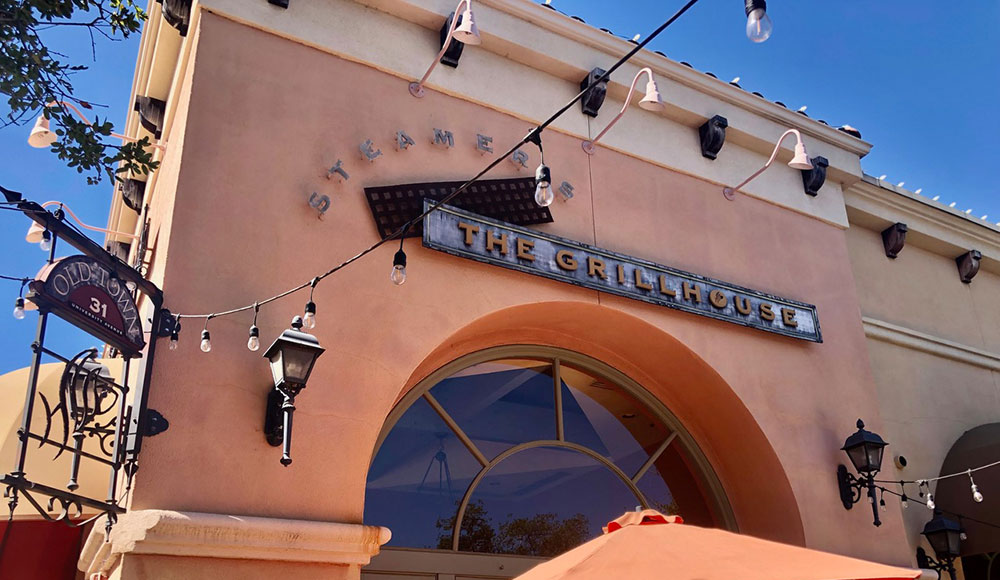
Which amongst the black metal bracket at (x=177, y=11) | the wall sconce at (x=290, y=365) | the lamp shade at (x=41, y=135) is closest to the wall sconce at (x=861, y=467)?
the wall sconce at (x=290, y=365)

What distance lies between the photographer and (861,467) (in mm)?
7215

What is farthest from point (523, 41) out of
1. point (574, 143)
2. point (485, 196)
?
point (485, 196)

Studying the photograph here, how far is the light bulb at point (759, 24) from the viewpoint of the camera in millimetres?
3143

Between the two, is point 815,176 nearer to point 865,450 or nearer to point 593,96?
point 593,96

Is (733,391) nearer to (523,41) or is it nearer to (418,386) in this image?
(418,386)

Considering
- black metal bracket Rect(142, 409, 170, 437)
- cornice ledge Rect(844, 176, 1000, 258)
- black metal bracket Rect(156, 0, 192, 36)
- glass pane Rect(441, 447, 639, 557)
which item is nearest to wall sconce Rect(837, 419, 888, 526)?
glass pane Rect(441, 447, 639, 557)

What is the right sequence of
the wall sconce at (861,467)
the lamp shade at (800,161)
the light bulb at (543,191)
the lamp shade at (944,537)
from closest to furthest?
the light bulb at (543,191), the lamp shade at (800,161), the wall sconce at (861,467), the lamp shade at (944,537)

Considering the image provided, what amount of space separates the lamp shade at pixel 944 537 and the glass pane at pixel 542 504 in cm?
280

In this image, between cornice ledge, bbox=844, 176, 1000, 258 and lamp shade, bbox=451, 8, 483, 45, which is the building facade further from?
lamp shade, bbox=451, 8, 483, 45

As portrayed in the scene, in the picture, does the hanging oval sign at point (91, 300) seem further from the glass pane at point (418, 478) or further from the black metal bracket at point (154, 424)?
the glass pane at point (418, 478)

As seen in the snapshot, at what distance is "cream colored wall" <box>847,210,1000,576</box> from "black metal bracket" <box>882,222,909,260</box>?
70 millimetres

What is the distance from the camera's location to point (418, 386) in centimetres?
647

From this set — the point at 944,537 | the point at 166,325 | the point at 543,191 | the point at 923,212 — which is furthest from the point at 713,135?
the point at 166,325

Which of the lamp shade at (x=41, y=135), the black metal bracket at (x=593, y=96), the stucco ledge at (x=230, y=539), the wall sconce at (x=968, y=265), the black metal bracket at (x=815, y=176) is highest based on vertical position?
the black metal bracket at (x=593, y=96)
